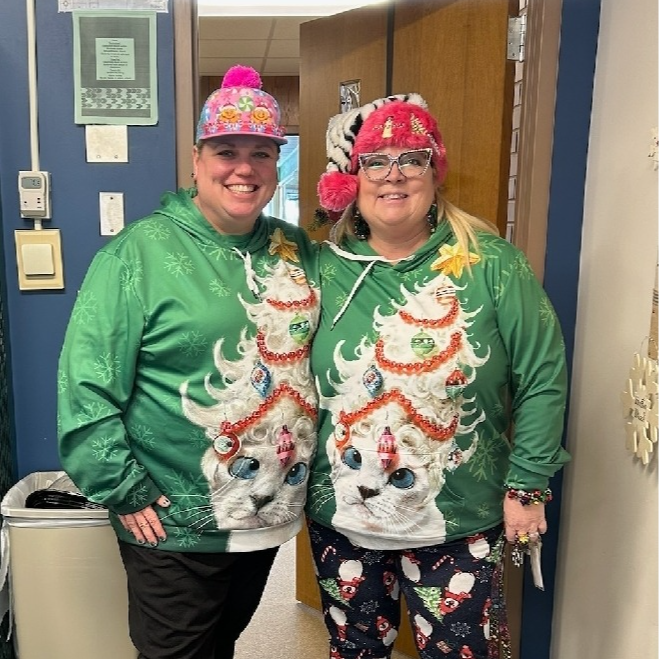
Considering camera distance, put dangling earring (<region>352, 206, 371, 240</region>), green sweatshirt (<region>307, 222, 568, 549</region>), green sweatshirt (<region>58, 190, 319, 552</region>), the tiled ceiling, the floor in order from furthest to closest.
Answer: the tiled ceiling < the floor < dangling earring (<region>352, 206, 371, 240</region>) < green sweatshirt (<region>307, 222, 568, 549</region>) < green sweatshirt (<region>58, 190, 319, 552</region>)

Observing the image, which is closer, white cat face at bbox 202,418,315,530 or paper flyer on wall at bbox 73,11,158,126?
white cat face at bbox 202,418,315,530

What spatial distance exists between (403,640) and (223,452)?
1291 millimetres

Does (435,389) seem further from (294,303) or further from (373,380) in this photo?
(294,303)

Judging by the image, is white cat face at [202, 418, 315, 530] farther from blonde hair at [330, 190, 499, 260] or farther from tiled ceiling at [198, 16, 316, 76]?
tiled ceiling at [198, 16, 316, 76]

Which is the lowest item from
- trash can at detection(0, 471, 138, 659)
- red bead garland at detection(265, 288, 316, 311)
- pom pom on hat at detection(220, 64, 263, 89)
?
trash can at detection(0, 471, 138, 659)

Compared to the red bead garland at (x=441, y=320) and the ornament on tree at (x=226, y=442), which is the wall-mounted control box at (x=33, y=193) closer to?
the ornament on tree at (x=226, y=442)

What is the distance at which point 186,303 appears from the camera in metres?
1.28

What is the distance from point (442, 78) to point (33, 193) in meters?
1.14

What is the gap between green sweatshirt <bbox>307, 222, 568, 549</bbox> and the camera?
4.45 feet

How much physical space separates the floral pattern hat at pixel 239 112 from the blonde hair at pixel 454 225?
247 millimetres

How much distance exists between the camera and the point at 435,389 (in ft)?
4.44

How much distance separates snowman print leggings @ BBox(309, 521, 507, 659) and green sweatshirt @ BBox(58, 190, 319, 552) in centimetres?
19

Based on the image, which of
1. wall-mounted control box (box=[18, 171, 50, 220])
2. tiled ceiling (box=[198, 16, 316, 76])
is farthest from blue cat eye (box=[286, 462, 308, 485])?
tiled ceiling (box=[198, 16, 316, 76])

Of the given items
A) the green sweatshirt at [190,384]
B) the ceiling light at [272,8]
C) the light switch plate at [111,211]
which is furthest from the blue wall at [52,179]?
the ceiling light at [272,8]
